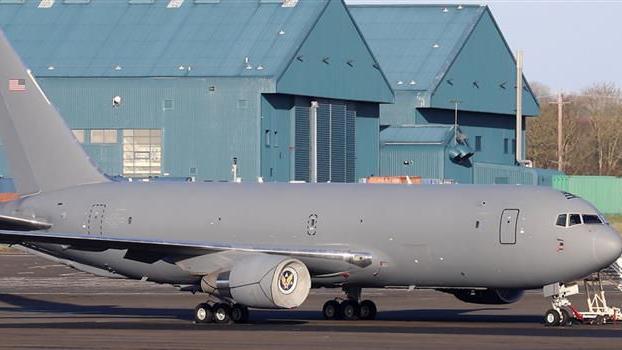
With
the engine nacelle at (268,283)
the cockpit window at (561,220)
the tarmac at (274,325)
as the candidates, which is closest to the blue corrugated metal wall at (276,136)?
the tarmac at (274,325)

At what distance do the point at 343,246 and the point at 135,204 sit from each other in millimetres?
6540

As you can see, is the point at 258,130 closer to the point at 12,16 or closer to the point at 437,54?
the point at 12,16

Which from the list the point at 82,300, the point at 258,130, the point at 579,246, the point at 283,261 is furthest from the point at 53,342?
the point at 258,130

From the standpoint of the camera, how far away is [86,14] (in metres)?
94.2

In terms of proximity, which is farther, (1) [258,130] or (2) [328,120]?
(2) [328,120]

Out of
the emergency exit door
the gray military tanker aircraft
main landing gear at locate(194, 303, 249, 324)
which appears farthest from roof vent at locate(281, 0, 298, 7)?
the emergency exit door

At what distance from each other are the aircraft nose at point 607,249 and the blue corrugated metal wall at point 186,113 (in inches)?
2100

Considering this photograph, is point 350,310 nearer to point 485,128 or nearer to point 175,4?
point 175,4

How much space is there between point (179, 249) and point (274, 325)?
3.18 metres

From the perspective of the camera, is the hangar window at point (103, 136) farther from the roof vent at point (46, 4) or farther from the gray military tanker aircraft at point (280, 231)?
the gray military tanker aircraft at point (280, 231)

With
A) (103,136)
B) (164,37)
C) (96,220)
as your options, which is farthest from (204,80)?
(96,220)

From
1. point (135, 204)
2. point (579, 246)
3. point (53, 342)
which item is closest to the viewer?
point (53, 342)

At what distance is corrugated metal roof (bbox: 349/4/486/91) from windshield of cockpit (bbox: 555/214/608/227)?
243 feet

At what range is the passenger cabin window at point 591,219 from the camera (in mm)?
37375
